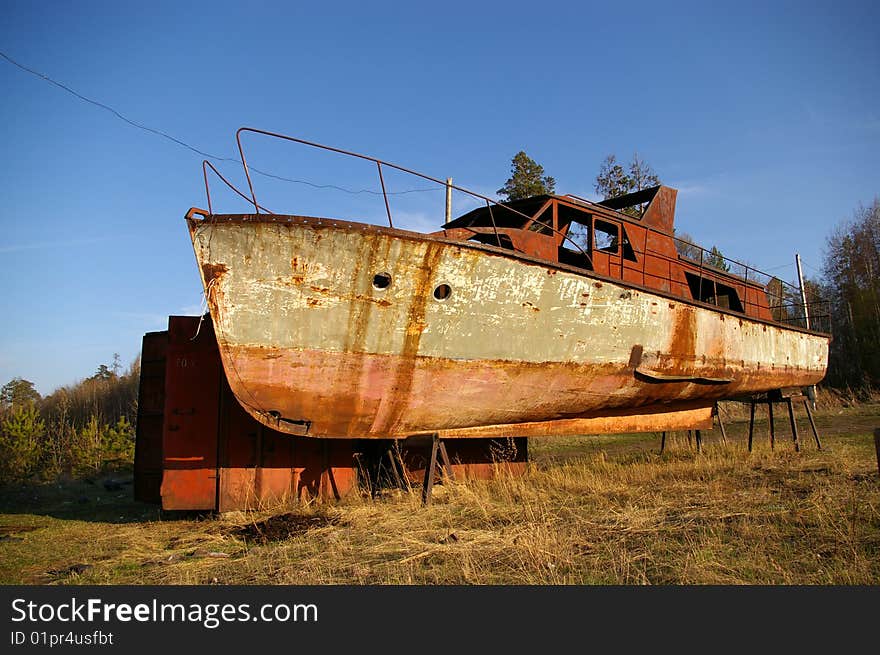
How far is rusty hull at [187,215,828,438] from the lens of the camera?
5852mm

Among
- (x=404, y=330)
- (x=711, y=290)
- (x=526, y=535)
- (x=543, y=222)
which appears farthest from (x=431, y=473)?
(x=711, y=290)

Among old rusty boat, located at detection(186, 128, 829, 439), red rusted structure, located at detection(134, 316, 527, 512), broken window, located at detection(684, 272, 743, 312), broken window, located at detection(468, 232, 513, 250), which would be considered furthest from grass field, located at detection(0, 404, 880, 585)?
broken window, located at detection(684, 272, 743, 312)

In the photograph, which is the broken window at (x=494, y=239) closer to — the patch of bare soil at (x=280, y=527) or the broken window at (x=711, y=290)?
the patch of bare soil at (x=280, y=527)

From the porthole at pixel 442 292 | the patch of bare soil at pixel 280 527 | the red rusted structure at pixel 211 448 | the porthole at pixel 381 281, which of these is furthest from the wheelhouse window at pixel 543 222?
the patch of bare soil at pixel 280 527

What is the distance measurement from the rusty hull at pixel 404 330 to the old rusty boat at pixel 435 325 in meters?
0.02

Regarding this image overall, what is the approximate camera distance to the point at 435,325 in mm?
6281

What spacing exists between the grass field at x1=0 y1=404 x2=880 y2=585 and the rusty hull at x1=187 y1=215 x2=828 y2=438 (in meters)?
1.06

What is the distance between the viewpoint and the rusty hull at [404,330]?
5.85 metres

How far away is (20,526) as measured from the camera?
7.01 m

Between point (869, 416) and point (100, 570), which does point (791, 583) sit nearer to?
point (100, 570)

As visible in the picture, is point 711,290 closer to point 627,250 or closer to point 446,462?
point 627,250

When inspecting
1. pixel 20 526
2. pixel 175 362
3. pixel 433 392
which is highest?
pixel 175 362

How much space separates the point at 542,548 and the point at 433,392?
102 inches
